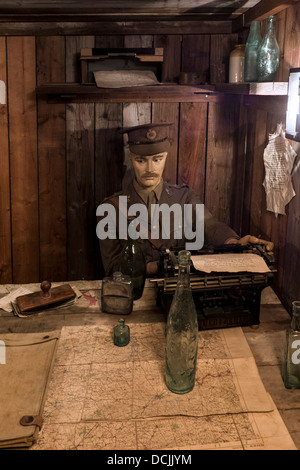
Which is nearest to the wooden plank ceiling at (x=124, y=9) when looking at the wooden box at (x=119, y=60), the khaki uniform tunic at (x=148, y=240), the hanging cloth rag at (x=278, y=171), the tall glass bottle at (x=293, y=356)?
the wooden box at (x=119, y=60)

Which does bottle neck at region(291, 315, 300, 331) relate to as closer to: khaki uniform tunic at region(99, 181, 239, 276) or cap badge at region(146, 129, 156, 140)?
khaki uniform tunic at region(99, 181, 239, 276)

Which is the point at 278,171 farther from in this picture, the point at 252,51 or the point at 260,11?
the point at 260,11

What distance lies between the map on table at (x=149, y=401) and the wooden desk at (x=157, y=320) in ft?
0.19

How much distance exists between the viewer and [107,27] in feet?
10.4

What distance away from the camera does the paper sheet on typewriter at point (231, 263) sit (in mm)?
1947

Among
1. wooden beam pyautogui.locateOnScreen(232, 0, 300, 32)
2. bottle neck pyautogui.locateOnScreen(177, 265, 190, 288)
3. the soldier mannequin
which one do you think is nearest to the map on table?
bottle neck pyautogui.locateOnScreen(177, 265, 190, 288)

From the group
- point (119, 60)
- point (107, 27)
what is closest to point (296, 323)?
point (119, 60)

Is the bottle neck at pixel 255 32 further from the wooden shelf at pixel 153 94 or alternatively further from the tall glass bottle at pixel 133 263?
the tall glass bottle at pixel 133 263

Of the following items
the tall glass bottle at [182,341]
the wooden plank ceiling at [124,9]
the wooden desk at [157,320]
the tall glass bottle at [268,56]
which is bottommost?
the wooden desk at [157,320]

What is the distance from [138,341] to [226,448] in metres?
0.60

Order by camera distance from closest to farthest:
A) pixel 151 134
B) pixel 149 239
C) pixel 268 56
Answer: pixel 268 56 → pixel 151 134 → pixel 149 239

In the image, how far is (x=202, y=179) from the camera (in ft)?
11.5

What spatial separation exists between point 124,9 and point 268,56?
95 centimetres

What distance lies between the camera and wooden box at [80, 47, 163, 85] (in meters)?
3.06
